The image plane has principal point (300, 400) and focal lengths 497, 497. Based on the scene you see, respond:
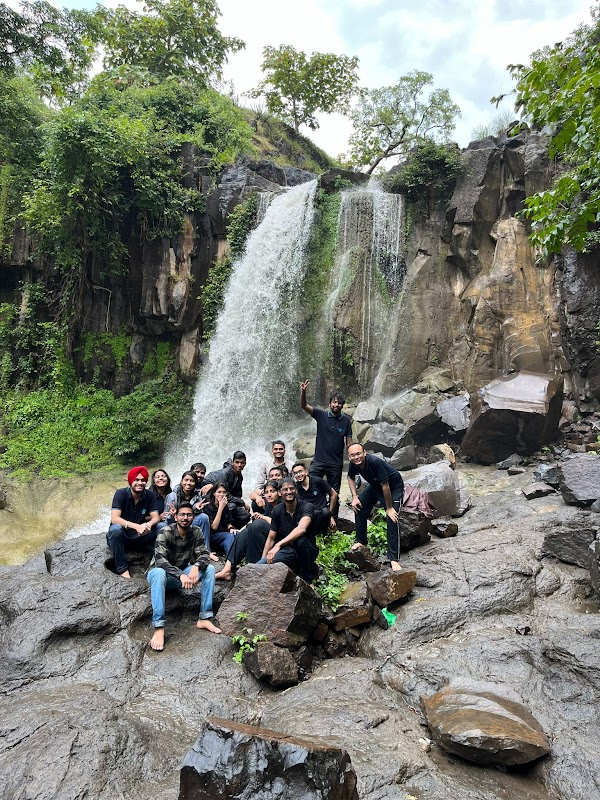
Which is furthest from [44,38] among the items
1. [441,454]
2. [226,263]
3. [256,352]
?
[441,454]

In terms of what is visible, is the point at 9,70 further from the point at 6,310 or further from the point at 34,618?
Answer: the point at 34,618

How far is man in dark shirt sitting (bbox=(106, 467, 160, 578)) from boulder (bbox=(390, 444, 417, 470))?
6.33 meters

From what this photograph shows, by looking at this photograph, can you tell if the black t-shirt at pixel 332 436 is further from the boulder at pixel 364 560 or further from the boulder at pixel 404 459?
the boulder at pixel 404 459

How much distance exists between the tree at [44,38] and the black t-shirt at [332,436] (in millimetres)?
14961

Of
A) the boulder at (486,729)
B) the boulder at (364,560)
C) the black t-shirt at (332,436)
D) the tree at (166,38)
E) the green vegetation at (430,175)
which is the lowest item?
the boulder at (364,560)

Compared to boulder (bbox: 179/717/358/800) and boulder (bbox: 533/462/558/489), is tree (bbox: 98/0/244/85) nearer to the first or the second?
boulder (bbox: 533/462/558/489)

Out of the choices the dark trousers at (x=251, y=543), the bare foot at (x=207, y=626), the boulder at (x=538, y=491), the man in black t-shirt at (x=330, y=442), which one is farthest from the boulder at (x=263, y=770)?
the boulder at (x=538, y=491)

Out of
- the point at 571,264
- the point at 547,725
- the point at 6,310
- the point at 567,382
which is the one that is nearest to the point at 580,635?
the point at 547,725

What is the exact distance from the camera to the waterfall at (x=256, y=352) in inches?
566

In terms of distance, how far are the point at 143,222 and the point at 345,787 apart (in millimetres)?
17367

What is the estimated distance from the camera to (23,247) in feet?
57.1

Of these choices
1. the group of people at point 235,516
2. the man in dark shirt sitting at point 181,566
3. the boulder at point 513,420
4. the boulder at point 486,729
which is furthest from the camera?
the boulder at point 513,420

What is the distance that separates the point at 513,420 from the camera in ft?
34.8

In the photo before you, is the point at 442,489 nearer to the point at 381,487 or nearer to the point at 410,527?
the point at 410,527
